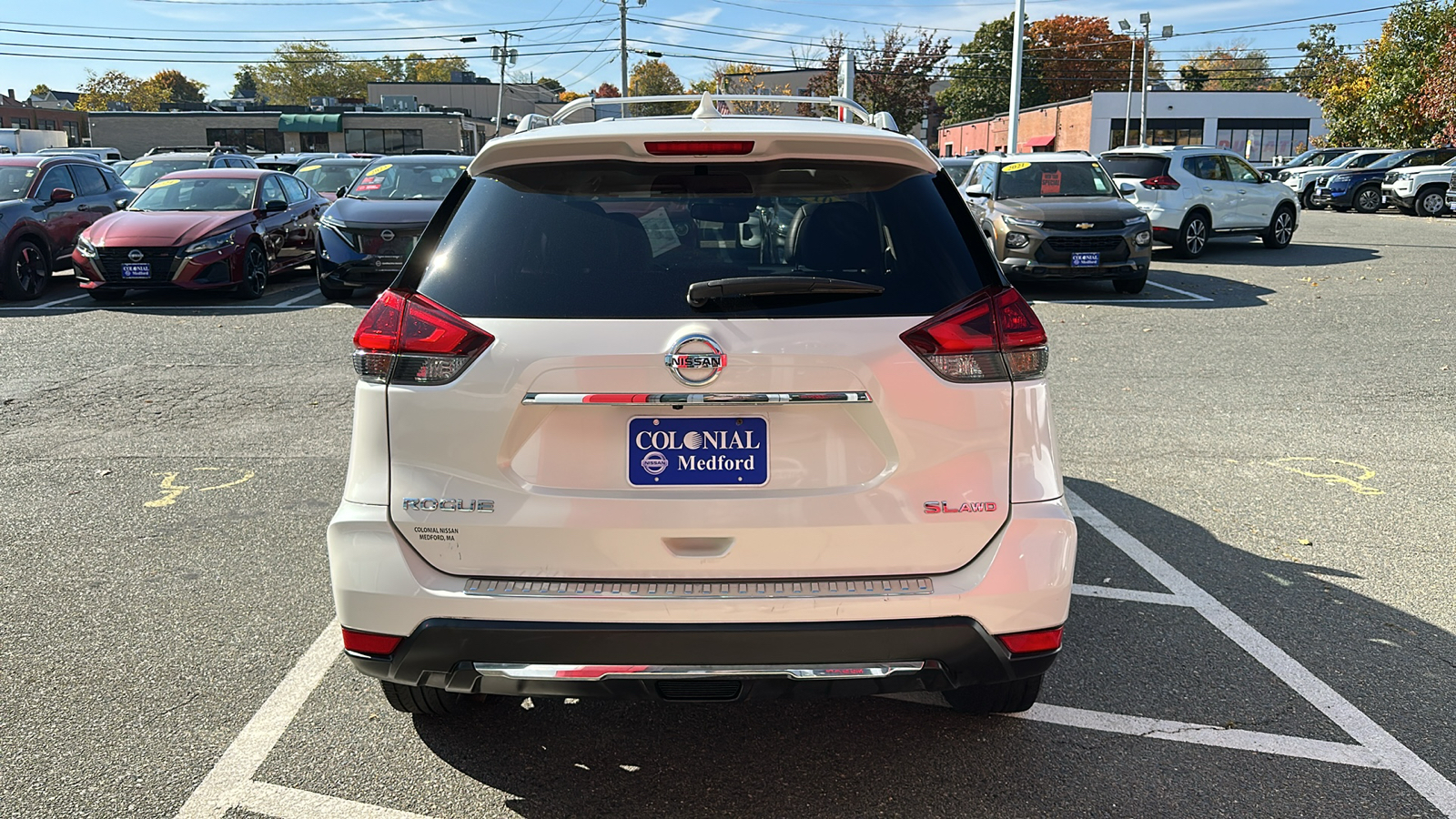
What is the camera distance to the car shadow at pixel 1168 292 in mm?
13422

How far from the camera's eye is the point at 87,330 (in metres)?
11.8

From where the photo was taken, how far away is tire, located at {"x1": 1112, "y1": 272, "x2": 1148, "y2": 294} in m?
14.0

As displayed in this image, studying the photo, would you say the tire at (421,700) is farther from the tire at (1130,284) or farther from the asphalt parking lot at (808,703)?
the tire at (1130,284)

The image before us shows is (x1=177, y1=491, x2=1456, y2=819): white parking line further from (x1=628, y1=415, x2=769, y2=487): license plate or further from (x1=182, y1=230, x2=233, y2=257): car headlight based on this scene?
(x1=182, y1=230, x2=233, y2=257): car headlight

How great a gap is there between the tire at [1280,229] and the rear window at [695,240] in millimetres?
18798

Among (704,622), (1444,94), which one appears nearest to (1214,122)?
(1444,94)

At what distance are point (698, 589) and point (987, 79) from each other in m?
94.0

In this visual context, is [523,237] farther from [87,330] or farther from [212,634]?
[87,330]

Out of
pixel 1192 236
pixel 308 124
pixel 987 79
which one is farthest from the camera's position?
pixel 987 79

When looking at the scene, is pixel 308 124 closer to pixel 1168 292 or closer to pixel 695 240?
pixel 1168 292

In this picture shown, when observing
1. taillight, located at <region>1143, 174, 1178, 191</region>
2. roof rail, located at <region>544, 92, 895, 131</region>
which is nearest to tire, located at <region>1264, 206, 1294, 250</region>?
taillight, located at <region>1143, 174, 1178, 191</region>

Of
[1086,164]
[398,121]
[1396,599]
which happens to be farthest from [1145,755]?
[398,121]

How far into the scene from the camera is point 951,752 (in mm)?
3207

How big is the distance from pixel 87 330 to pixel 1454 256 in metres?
19.6
